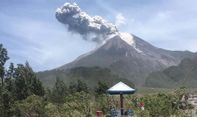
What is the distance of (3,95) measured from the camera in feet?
200

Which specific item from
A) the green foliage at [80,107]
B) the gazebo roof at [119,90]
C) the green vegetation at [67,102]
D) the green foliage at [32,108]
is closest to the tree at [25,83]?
the green vegetation at [67,102]

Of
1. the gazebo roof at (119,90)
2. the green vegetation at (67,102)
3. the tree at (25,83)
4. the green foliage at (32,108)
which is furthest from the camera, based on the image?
the tree at (25,83)

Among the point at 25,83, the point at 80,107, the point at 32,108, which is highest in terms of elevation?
the point at 25,83

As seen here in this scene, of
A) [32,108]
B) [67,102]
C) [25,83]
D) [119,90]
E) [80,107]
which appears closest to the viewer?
[119,90]

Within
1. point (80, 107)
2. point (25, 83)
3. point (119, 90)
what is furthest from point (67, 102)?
point (25, 83)

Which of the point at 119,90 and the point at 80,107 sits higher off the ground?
the point at 119,90

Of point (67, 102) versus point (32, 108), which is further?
point (32, 108)

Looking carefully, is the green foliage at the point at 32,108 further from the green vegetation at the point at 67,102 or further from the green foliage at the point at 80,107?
the green foliage at the point at 80,107

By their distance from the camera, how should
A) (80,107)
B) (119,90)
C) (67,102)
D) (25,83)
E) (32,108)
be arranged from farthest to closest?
(25,83) < (32,108) < (67,102) < (80,107) < (119,90)

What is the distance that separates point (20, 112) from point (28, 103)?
254 centimetres

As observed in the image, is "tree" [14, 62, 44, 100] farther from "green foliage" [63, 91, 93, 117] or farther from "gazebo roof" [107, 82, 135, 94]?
"gazebo roof" [107, 82, 135, 94]

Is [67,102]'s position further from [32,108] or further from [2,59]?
[2,59]

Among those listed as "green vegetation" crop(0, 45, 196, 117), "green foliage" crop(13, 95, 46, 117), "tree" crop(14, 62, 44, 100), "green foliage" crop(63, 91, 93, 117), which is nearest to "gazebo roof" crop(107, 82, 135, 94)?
"green vegetation" crop(0, 45, 196, 117)

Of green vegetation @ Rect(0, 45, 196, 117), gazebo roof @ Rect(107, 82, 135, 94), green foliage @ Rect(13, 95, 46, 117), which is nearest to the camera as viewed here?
gazebo roof @ Rect(107, 82, 135, 94)
